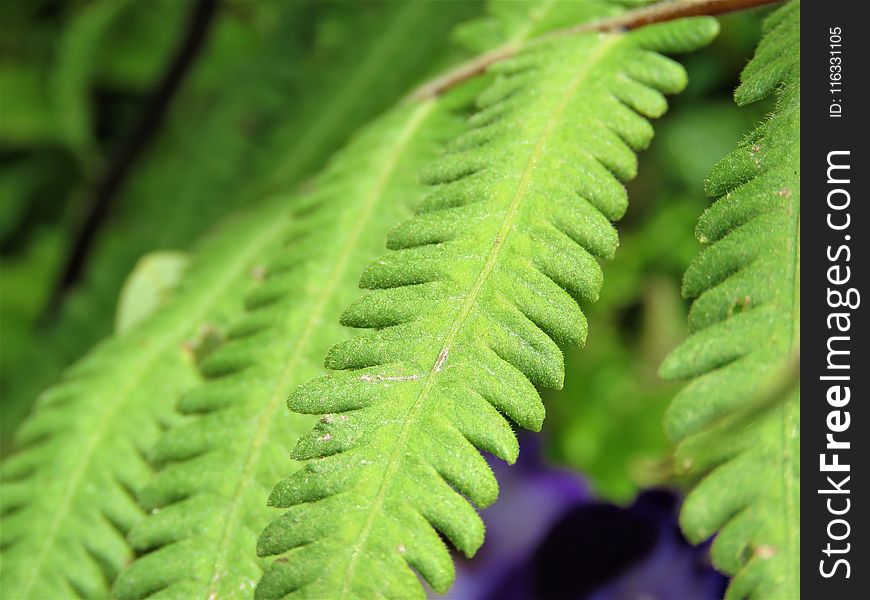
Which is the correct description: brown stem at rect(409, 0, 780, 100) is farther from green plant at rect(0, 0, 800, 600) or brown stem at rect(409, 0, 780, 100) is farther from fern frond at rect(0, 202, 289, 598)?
fern frond at rect(0, 202, 289, 598)

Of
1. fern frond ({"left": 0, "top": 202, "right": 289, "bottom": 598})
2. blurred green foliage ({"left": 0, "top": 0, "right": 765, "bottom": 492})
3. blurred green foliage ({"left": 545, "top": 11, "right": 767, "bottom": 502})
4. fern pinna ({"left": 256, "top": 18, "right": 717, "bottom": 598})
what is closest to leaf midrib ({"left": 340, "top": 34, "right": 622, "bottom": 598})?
fern pinna ({"left": 256, "top": 18, "right": 717, "bottom": 598})

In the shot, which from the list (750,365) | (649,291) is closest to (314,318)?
(750,365)

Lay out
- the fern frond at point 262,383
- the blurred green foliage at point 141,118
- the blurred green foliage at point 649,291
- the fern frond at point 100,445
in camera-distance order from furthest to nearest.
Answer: the blurred green foliage at point 649,291
the blurred green foliage at point 141,118
the fern frond at point 100,445
the fern frond at point 262,383

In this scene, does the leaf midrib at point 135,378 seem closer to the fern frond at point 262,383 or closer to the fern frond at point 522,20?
the fern frond at point 262,383

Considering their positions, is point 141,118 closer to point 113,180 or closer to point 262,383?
point 113,180

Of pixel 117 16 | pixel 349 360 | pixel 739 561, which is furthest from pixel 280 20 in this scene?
pixel 739 561

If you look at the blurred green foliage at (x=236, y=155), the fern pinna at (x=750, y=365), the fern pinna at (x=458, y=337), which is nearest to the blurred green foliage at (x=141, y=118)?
the blurred green foliage at (x=236, y=155)

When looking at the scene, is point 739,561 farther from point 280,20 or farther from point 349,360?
point 280,20
